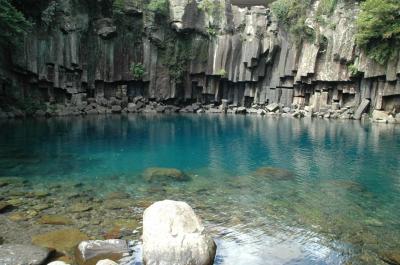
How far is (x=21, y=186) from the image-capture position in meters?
13.7

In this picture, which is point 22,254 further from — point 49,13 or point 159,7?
point 159,7

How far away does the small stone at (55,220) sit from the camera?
1012cm

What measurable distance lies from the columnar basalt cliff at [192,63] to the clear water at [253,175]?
26.1 feet

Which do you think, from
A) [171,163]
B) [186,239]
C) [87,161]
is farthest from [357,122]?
[186,239]

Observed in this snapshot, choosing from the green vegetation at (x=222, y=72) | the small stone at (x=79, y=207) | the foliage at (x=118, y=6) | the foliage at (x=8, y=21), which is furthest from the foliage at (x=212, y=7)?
the small stone at (x=79, y=207)

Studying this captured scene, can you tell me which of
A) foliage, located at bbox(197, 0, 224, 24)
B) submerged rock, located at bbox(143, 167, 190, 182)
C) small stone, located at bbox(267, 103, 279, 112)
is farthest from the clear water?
foliage, located at bbox(197, 0, 224, 24)

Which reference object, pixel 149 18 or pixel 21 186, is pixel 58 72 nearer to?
pixel 149 18

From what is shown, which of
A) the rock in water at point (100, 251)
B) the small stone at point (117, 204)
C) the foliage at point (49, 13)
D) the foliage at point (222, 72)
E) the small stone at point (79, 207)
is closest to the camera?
the rock in water at point (100, 251)

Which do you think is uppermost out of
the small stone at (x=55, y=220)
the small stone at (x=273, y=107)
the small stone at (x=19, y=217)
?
the small stone at (x=273, y=107)

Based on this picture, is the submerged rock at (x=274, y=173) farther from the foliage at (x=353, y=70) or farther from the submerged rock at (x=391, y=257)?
the foliage at (x=353, y=70)

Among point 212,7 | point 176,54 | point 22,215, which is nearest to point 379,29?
point 212,7

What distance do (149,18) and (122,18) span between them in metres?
2.88

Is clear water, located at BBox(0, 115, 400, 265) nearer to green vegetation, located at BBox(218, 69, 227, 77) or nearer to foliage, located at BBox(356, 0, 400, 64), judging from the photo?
foliage, located at BBox(356, 0, 400, 64)

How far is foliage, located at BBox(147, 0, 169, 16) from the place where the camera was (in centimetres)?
4278
